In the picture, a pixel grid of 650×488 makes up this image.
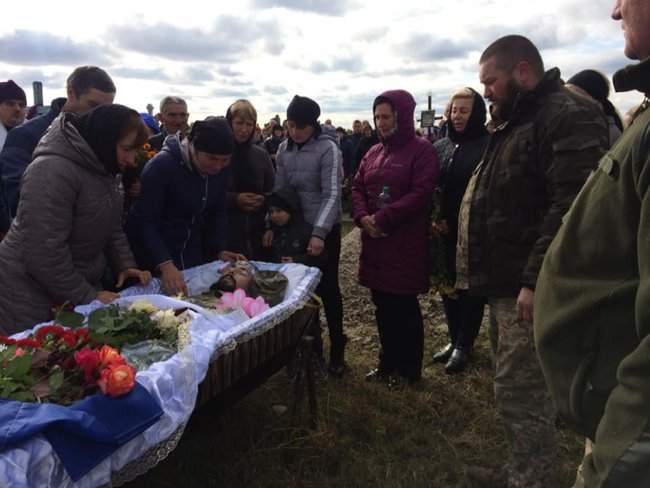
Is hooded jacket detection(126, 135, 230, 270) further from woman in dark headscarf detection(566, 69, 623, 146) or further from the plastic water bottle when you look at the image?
woman in dark headscarf detection(566, 69, 623, 146)

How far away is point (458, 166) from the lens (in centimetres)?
402

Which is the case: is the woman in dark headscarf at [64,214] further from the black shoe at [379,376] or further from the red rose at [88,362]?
the black shoe at [379,376]

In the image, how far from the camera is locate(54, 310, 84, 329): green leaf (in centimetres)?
245

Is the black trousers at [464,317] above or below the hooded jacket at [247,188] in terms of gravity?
below

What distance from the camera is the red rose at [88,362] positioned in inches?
76.2

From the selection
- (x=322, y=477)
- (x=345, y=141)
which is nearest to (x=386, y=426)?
(x=322, y=477)

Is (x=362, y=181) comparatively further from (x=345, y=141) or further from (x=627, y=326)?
(x=345, y=141)

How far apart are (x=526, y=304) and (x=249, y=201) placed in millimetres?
2380

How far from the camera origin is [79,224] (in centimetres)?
275

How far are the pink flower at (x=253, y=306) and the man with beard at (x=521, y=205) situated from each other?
1.12 meters

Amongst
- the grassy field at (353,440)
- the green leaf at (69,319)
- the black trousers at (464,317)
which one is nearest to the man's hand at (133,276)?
the green leaf at (69,319)

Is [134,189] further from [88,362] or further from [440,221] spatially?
[440,221]

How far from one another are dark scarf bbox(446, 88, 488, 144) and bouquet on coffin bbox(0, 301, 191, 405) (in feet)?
7.87

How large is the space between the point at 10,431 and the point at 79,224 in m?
1.32
